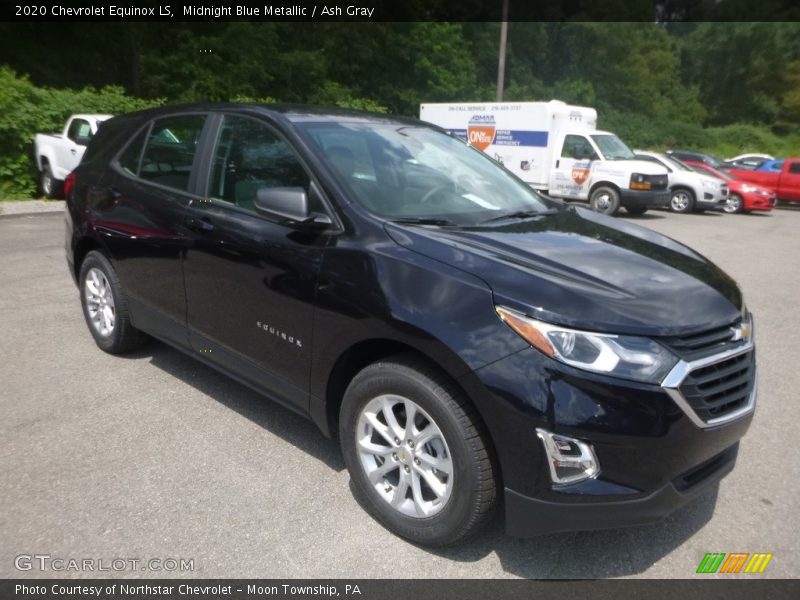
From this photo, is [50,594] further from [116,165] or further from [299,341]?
[116,165]

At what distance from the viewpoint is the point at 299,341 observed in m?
3.03

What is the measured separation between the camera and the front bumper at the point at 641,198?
48.6 ft

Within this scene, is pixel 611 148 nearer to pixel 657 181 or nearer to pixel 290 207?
pixel 657 181

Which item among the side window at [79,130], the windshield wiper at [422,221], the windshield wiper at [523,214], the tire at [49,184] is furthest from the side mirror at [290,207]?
the tire at [49,184]

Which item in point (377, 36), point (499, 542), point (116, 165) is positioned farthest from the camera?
point (377, 36)

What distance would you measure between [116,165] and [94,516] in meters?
2.57

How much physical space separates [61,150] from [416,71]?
26745 millimetres

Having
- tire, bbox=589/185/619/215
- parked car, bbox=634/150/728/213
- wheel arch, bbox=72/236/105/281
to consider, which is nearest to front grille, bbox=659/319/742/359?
wheel arch, bbox=72/236/105/281

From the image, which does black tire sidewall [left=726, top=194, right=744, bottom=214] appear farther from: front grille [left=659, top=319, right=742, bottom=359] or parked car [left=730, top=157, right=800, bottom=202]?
front grille [left=659, top=319, right=742, bottom=359]

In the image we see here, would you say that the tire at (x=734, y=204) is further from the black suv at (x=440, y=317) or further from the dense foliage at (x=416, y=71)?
the black suv at (x=440, y=317)

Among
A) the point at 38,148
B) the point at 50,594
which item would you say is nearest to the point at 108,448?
the point at 50,594

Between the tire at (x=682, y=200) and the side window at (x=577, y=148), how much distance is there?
2.94m

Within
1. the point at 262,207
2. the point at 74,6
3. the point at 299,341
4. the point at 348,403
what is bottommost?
the point at 348,403

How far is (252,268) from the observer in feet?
10.5
